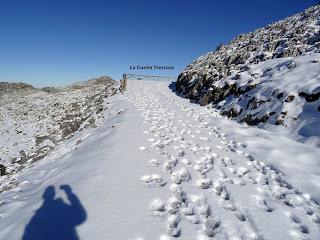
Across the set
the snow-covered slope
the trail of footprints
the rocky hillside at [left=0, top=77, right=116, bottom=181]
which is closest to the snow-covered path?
the trail of footprints

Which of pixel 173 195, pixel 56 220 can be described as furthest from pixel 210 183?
pixel 56 220

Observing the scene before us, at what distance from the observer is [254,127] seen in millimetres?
11633

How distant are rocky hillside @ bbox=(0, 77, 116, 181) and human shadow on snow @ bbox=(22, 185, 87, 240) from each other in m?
7.84

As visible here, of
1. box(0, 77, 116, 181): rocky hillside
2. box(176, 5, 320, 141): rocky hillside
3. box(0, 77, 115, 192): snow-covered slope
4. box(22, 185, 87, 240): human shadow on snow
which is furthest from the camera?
box(0, 77, 116, 181): rocky hillside

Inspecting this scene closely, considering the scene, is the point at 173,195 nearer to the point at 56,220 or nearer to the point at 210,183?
the point at 210,183

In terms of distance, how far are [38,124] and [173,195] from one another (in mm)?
23983

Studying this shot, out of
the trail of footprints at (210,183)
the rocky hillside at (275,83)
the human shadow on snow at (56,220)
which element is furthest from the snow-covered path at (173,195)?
the rocky hillside at (275,83)

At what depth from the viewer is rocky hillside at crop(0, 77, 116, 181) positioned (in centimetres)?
1543

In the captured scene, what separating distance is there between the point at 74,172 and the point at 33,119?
25521 mm

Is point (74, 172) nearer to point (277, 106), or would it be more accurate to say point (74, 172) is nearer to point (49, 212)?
point (49, 212)

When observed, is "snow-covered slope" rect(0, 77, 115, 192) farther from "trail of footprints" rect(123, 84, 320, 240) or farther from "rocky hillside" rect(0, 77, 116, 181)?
"trail of footprints" rect(123, 84, 320, 240)

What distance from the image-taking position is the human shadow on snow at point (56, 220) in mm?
4289

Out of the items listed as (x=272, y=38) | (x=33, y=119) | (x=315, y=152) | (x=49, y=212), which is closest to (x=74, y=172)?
(x=49, y=212)

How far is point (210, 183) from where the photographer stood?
245 inches
